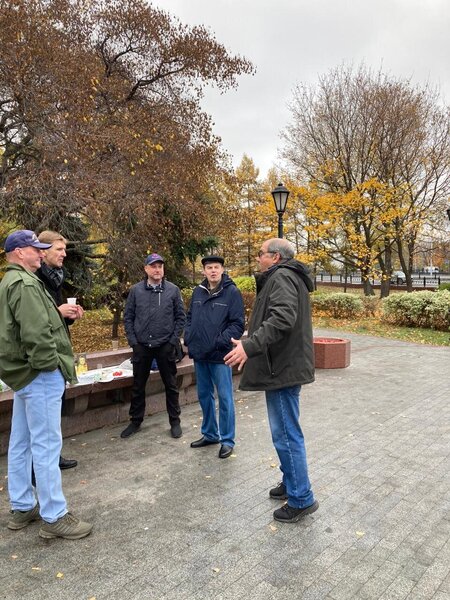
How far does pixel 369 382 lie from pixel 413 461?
11.0ft

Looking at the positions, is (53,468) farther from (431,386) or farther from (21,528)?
(431,386)

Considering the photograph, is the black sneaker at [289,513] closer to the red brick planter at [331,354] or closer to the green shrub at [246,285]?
the red brick planter at [331,354]

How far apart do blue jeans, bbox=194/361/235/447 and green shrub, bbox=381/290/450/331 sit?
11.2 m

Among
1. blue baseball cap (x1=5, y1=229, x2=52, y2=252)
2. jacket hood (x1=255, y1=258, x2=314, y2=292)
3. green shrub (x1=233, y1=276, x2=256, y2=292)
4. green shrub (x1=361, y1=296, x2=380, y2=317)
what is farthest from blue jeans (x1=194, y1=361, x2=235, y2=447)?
green shrub (x1=361, y1=296, x2=380, y2=317)

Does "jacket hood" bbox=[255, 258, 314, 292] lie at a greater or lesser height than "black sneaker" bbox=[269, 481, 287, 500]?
greater

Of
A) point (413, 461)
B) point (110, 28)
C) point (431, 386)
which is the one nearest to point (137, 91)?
point (110, 28)

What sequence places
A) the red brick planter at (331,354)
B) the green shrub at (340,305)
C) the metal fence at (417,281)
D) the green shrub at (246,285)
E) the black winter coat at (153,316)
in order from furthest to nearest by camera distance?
the metal fence at (417,281)
the green shrub at (340,305)
the green shrub at (246,285)
the red brick planter at (331,354)
the black winter coat at (153,316)

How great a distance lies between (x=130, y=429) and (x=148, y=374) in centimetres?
63

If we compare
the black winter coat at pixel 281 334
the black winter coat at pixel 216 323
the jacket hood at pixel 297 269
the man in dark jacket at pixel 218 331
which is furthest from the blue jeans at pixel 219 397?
the jacket hood at pixel 297 269

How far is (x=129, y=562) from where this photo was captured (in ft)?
8.73

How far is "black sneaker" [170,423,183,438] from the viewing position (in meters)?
4.76

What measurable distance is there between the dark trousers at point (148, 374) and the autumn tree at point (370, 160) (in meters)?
14.3

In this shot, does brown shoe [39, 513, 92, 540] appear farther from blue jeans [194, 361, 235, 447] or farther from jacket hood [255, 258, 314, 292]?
jacket hood [255, 258, 314, 292]

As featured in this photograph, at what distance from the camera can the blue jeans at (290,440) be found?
309 centimetres
